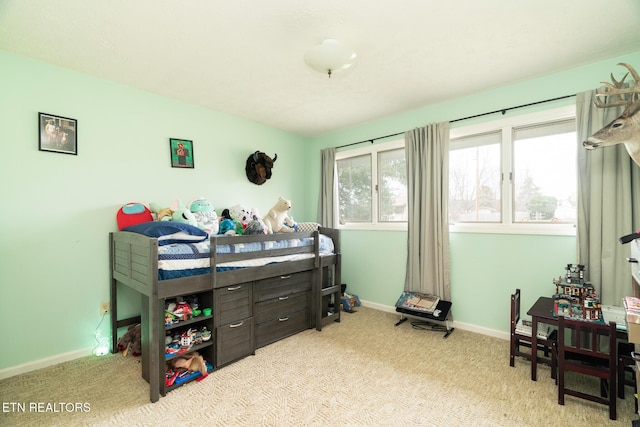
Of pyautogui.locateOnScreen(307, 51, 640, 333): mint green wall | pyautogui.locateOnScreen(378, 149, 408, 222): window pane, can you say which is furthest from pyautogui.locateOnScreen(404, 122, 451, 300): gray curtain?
pyautogui.locateOnScreen(378, 149, 408, 222): window pane

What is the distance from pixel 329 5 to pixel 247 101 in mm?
1611

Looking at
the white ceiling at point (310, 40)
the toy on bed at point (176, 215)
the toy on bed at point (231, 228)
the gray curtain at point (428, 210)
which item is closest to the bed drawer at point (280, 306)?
the toy on bed at point (231, 228)

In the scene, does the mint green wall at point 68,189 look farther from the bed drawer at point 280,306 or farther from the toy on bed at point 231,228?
the bed drawer at point 280,306

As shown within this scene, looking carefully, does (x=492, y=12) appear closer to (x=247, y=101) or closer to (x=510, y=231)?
(x=510, y=231)

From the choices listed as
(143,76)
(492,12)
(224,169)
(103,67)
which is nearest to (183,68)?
(143,76)

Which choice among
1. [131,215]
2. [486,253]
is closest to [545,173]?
[486,253]

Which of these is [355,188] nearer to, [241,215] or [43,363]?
[241,215]

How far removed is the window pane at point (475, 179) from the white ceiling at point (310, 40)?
0.55 meters

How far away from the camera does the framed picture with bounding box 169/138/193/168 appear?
291 cm

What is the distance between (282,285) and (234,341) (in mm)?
643

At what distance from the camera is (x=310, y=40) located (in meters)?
1.97

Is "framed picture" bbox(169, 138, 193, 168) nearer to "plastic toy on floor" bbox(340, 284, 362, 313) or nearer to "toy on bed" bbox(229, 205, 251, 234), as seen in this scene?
"toy on bed" bbox(229, 205, 251, 234)

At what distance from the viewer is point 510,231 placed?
269 centimetres

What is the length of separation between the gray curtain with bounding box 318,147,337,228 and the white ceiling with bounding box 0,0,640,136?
1329 mm
